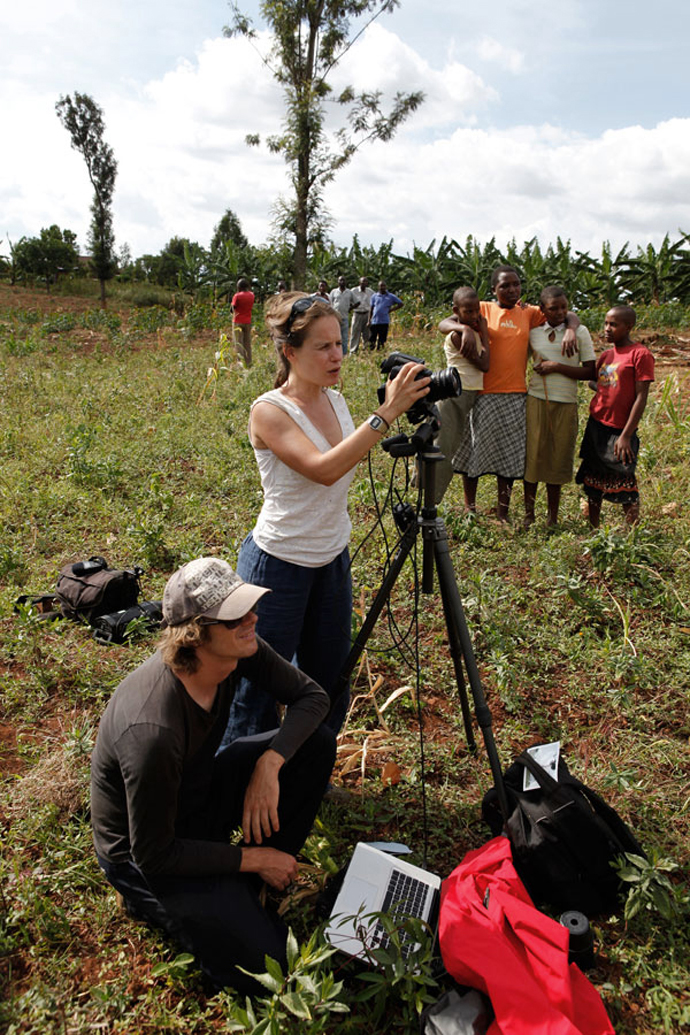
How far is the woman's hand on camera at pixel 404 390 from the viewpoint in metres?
1.97

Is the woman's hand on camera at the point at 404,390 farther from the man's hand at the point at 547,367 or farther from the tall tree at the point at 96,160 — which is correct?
the tall tree at the point at 96,160

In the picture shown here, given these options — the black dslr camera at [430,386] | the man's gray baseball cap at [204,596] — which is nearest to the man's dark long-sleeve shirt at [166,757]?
the man's gray baseball cap at [204,596]

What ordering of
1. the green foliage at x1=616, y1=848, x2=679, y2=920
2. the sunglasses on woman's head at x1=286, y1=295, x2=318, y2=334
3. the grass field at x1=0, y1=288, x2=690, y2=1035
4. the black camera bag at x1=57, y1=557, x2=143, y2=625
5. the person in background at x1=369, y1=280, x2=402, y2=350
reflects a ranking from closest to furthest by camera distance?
the grass field at x1=0, y1=288, x2=690, y2=1035
the green foliage at x1=616, y1=848, x2=679, y2=920
the sunglasses on woman's head at x1=286, y1=295, x2=318, y2=334
the black camera bag at x1=57, y1=557, x2=143, y2=625
the person in background at x1=369, y1=280, x2=402, y2=350

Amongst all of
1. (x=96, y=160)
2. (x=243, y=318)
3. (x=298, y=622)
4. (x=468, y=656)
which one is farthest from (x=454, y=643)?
(x=96, y=160)

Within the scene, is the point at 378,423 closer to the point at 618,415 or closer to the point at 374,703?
the point at 374,703

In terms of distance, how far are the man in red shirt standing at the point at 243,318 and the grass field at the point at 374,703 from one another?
3.27 metres

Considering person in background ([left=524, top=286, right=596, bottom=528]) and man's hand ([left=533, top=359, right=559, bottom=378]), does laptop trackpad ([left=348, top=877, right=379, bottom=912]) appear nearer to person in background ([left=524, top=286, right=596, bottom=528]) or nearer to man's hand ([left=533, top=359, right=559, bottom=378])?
person in background ([left=524, top=286, right=596, bottom=528])

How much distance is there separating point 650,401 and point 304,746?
18.8 feet

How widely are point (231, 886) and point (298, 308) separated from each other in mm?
1582

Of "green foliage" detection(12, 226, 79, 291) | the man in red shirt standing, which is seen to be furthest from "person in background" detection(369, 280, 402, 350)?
"green foliage" detection(12, 226, 79, 291)

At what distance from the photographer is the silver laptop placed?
1837 millimetres

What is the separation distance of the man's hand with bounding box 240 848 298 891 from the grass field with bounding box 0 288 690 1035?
0.19 metres

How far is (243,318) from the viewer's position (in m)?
9.20

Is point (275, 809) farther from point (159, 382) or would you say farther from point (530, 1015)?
point (159, 382)
